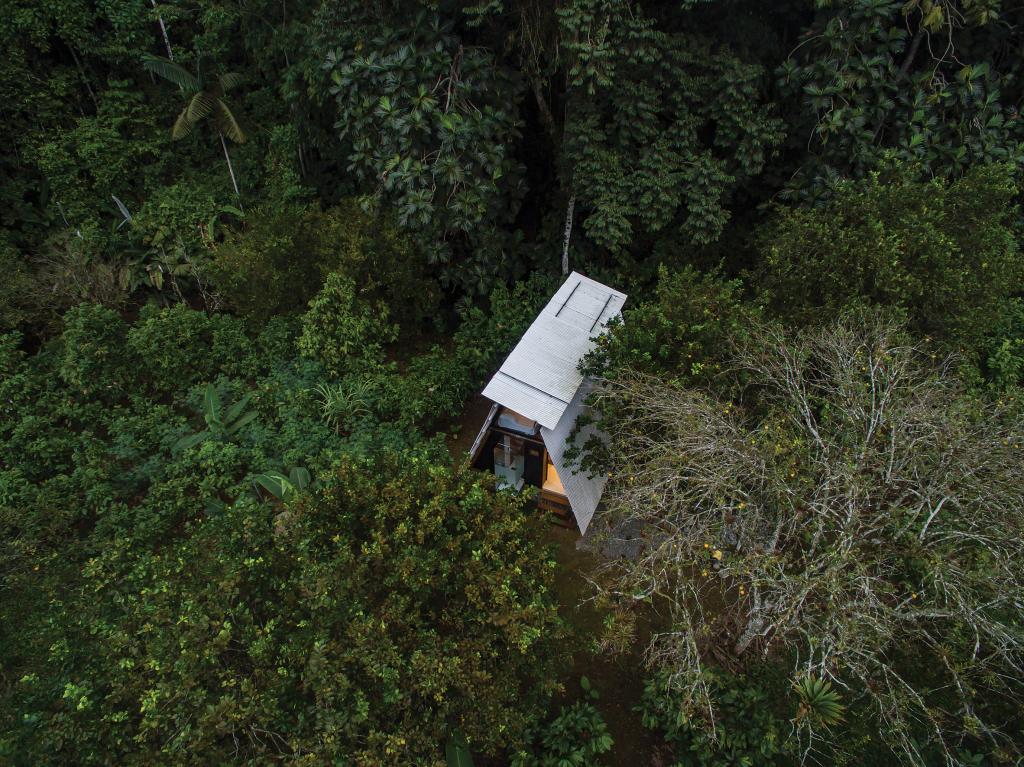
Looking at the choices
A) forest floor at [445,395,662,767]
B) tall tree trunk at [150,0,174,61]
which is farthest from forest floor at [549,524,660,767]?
tall tree trunk at [150,0,174,61]

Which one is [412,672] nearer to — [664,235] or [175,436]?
[175,436]

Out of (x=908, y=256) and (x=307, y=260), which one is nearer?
(x=908, y=256)

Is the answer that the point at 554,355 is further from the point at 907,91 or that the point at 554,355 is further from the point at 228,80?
the point at 228,80

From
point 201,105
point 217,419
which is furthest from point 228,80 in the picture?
point 217,419

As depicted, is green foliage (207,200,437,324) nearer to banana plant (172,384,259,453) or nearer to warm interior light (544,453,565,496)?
banana plant (172,384,259,453)

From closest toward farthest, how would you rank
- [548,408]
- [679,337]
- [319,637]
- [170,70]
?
[319,637], [679,337], [548,408], [170,70]

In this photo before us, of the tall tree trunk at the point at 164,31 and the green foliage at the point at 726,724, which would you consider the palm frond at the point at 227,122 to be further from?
the green foliage at the point at 726,724
